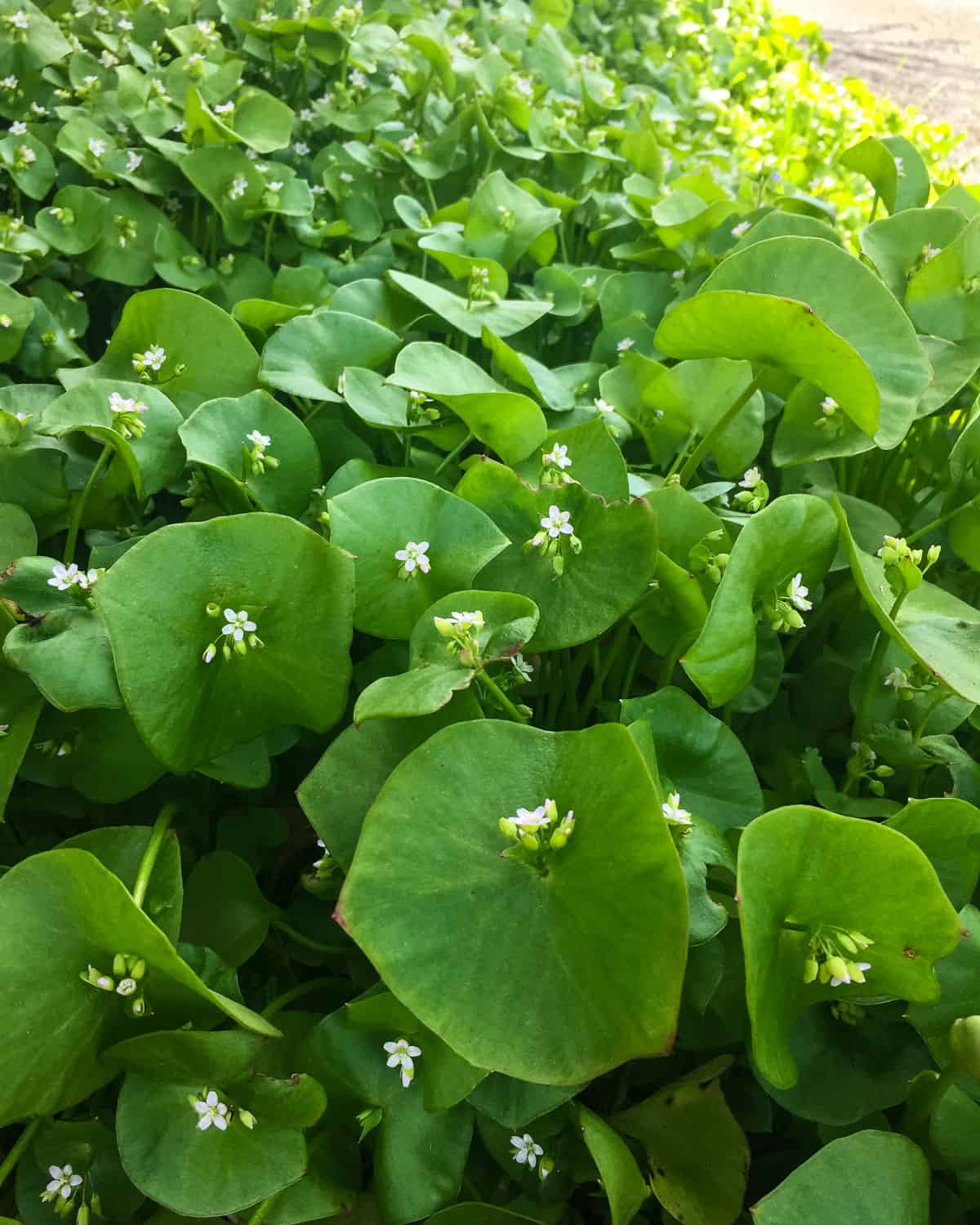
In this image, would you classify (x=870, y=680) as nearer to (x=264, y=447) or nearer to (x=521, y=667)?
(x=521, y=667)

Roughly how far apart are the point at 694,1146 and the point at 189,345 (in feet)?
2.37

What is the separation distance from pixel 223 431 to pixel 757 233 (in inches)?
19.0

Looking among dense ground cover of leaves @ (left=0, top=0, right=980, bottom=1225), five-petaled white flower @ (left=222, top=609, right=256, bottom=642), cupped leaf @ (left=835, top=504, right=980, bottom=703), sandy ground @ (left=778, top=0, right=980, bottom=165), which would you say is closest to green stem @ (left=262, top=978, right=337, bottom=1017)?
dense ground cover of leaves @ (left=0, top=0, right=980, bottom=1225)

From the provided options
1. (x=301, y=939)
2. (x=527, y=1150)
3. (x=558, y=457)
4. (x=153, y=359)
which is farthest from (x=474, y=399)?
(x=527, y=1150)

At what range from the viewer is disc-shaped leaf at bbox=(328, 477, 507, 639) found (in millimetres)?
598

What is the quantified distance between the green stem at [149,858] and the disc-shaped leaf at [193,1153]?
0.35 ft

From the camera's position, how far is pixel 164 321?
30.1 inches

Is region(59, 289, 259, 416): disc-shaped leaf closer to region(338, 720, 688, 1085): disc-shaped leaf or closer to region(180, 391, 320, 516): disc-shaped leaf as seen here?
region(180, 391, 320, 516): disc-shaped leaf

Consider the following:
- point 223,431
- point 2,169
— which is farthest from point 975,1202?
point 2,169

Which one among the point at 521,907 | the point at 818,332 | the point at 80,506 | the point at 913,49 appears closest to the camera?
the point at 521,907

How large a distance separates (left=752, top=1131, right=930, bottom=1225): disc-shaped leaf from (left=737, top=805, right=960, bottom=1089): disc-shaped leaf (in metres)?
0.04

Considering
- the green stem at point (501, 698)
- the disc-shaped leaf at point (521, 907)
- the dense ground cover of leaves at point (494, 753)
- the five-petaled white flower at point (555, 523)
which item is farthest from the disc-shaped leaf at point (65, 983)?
the five-petaled white flower at point (555, 523)

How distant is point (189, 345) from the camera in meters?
0.77

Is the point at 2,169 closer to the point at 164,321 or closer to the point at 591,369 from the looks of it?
the point at 164,321
